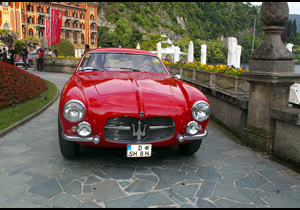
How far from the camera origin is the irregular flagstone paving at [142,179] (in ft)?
9.68

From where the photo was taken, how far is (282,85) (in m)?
4.52

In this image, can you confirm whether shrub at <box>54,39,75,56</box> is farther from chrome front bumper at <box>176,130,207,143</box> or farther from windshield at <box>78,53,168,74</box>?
chrome front bumper at <box>176,130,207,143</box>

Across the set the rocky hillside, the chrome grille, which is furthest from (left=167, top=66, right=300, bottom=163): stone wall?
the rocky hillside

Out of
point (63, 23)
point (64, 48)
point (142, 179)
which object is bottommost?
point (142, 179)

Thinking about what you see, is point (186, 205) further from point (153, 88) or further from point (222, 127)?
point (222, 127)

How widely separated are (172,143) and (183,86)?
107 cm

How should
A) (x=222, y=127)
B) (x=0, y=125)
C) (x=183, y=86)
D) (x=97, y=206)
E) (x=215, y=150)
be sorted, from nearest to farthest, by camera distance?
(x=97, y=206) < (x=183, y=86) < (x=215, y=150) < (x=0, y=125) < (x=222, y=127)

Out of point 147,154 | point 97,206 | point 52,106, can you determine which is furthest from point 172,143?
point 52,106

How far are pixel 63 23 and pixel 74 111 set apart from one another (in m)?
77.5

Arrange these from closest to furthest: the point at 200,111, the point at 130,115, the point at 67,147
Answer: the point at 130,115 < the point at 200,111 < the point at 67,147

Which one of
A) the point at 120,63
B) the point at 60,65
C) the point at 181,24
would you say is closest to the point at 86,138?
the point at 120,63

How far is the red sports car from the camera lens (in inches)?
137

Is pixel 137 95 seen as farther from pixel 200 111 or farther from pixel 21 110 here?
pixel 21 110

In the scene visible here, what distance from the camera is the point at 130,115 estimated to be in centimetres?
345
